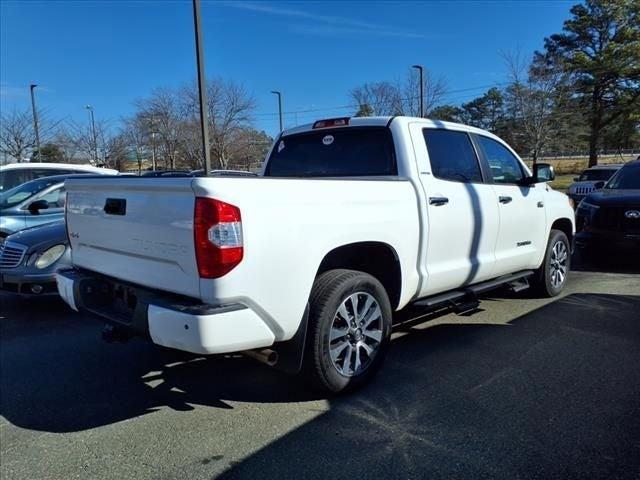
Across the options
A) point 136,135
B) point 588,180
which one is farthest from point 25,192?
point 136,135

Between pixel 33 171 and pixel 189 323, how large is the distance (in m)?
8.47

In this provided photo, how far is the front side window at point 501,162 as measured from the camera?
5.02 meters

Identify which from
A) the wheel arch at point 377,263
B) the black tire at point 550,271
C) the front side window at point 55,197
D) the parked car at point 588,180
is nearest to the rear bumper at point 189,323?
the wheel arch at point 377,263

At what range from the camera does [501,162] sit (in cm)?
523

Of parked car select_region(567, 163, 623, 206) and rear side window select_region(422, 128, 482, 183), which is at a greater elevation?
rear side window select_region(422, 128, 482, 183)

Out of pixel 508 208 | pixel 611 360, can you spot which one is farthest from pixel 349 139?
pixel 611 360

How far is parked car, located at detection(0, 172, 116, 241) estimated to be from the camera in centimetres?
723

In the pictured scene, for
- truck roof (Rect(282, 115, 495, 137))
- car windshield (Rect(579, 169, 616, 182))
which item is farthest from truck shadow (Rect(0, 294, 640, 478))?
car windshield (Rect(579, 169, 616, 182))

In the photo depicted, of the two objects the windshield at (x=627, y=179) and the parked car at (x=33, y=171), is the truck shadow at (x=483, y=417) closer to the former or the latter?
the windshield at (x=627, y=179)

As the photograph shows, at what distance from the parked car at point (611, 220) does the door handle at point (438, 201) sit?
473cm

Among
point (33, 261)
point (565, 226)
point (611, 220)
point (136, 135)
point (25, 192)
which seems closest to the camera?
point (33, 261)

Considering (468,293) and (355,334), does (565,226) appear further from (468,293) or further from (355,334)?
(355,334)

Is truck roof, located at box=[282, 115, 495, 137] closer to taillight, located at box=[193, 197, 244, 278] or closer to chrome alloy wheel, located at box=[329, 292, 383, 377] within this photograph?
chrome alloy wheel, located at box=[329, 292, 383, 377]

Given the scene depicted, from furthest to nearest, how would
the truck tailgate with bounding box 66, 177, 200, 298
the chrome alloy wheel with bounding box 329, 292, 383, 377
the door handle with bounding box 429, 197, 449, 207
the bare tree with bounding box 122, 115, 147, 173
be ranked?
the bare tree with bounding box 122, 115, 147, 173, the door handle with bounding box 429, 197, 449, 207, the chrome alloy wheel with bounding box 329, 292, 383, 377, the truck tailgate with bounding box 66, 177, 200, 298
